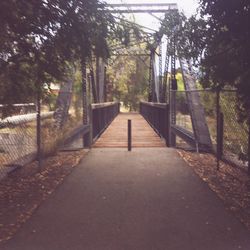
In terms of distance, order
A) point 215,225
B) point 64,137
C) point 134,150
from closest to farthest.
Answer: point 215,225, point 64,137, point 134,150

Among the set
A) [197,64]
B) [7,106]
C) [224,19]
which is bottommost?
[7,106]

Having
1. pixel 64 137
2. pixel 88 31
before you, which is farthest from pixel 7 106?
pixel 64 137

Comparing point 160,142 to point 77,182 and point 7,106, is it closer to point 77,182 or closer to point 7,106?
point 77,182

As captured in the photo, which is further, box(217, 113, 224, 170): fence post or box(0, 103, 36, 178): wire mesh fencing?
box(217, 113, 224, 170): fence post

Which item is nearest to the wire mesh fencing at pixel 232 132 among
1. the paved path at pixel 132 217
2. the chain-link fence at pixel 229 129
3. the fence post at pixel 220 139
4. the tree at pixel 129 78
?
the chain-link fence at pixel 229 129

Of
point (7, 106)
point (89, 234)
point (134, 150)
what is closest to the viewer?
point (89, 234)

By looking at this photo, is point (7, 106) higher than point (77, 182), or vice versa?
point (7, 106)

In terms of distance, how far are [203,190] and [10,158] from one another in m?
3.39

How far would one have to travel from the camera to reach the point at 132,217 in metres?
5.73

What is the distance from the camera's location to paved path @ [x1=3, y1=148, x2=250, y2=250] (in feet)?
15.7

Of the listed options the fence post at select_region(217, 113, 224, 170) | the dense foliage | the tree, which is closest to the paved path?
the fence post at select_region(217, 113, 224, 170)

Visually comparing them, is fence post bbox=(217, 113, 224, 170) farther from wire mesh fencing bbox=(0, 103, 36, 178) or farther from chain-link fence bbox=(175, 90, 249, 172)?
wire mesh fencing bbox=(0, 103, 36, 178)

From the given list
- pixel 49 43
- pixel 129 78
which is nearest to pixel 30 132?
pixel 49 43

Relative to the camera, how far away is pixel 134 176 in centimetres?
854
